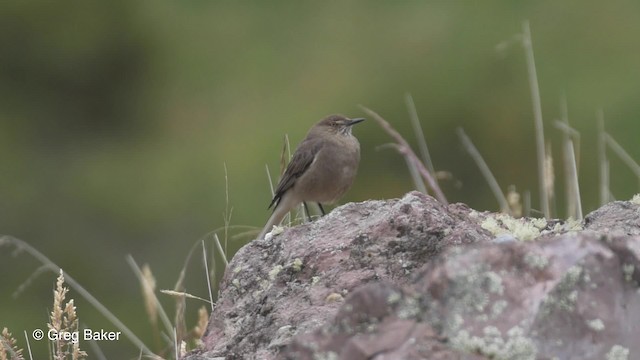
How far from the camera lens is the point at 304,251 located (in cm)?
407

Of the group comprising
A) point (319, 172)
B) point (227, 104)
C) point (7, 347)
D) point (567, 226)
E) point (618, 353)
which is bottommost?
point (227, 104)

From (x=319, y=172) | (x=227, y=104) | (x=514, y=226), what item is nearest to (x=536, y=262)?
(x=514, y=226)

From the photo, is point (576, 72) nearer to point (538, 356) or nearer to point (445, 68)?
point (445, 68)

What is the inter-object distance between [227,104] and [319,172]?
9.18 m

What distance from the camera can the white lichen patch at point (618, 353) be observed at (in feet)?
9.86

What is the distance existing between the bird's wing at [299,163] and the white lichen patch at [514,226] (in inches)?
143

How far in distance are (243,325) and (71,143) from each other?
14130 millimetres

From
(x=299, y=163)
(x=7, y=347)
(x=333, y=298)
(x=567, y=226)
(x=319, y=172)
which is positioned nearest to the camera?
(x=333, y=298)

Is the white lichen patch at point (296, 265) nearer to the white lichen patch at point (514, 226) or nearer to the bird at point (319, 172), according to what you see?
the white lichen patch at point (514, 226)

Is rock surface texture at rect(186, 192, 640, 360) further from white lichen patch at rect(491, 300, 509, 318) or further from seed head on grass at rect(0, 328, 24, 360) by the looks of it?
seed head on grass at rect(0, 328, 24, 360)

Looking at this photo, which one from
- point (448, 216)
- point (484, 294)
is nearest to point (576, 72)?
point (448, 216)

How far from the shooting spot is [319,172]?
310 inches

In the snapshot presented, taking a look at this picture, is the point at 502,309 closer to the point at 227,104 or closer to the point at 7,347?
the point at 7,347

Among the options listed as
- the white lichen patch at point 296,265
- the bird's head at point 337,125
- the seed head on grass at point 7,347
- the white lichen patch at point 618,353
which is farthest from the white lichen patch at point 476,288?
the bird's head at point 337,125
